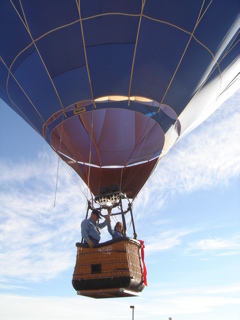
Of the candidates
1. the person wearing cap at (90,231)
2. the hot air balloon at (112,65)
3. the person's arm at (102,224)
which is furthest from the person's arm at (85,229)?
the person's arm at (102,224)

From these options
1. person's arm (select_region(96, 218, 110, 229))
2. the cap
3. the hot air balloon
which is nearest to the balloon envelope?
the hot air balloon

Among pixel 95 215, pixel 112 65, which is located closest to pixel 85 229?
pixel 95 215

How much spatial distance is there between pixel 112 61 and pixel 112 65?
0.05 metres

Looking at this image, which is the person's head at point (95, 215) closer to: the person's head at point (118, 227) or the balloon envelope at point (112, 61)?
the person's head at point (118, 227)

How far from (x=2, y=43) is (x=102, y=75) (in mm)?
1342

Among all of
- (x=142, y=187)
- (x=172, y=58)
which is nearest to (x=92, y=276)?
(x=142, y=187)

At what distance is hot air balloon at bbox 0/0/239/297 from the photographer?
4.53 metres

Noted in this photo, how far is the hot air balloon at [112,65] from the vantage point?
453cm

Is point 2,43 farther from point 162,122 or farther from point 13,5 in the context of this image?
point 162,122

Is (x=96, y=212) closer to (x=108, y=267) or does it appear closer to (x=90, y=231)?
(x=90, y=231)

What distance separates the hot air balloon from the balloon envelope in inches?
0.5

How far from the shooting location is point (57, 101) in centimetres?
511

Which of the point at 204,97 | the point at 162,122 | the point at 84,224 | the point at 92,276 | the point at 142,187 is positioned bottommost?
the point at 92,276

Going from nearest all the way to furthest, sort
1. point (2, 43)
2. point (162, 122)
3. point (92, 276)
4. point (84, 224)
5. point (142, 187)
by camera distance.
Result: point (92, 276) < point (84, 224) < point (2, 43) < point (162, 122) < point (142, 187)
